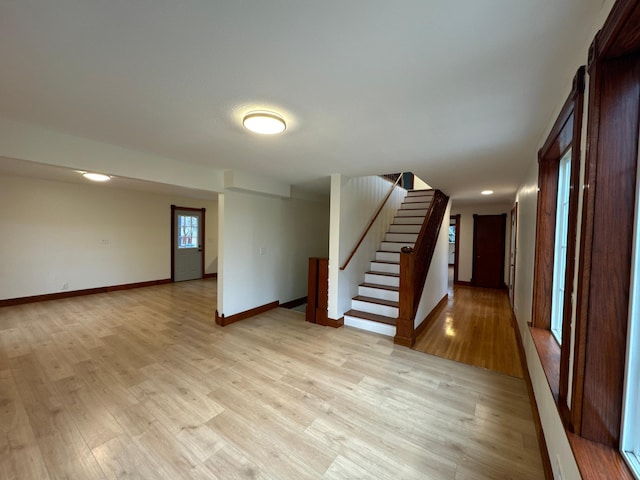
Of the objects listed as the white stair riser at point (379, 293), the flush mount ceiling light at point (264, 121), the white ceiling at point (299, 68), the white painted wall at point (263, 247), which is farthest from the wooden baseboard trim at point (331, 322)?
the flush mount ceiling light at point (264, 121)

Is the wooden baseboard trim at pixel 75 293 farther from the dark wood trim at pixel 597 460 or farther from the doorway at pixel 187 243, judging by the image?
the dark wood trim at pixel 597 460

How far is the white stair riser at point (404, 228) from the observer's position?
5.45m

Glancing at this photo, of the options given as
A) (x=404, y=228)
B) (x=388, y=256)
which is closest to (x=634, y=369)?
(x=388, y=256)

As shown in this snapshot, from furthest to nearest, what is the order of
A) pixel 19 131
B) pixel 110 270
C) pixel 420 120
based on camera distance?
pixel 110 270
pixel 19 131
pixel 420 120

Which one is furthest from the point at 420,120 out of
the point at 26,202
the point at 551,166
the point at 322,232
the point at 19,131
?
the point at 26,202

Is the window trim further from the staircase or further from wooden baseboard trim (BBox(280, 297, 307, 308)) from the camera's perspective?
wooden baseboard trim (BBox(280, 297, 307, 308))

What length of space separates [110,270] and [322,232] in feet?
15.8

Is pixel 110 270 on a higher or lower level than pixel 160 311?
higher

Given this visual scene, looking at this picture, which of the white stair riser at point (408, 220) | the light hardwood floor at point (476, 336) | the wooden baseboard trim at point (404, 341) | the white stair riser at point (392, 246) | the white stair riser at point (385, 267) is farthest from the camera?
the white stair riser at point (408, 220)

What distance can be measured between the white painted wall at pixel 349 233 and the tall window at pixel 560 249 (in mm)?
2395

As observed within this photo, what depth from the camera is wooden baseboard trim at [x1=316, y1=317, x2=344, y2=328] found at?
12.7ft

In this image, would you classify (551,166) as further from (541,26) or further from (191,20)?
(191,20)

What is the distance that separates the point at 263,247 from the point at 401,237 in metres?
2.83

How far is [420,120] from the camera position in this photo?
1928 millimetres
